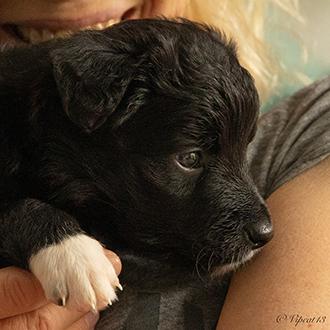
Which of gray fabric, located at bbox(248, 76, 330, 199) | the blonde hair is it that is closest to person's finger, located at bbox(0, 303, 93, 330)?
gray fabric, located at bbox(248, 76, 330, 199)

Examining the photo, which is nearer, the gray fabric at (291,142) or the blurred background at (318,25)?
the gray fabric at (291,142)

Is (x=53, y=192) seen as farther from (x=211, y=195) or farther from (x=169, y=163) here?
(x=211, y=195)

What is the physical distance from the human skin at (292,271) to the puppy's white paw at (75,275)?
0.53m

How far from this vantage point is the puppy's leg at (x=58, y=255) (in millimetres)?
1081

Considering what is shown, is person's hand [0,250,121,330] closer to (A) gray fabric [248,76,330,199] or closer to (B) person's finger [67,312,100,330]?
(B) person's finger [67,312,100,330]

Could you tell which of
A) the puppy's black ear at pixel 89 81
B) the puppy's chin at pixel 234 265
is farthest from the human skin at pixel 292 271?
the puppy's black ear at pixel 89 81

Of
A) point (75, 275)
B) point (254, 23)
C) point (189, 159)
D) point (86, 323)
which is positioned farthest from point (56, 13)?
point (86, 323)

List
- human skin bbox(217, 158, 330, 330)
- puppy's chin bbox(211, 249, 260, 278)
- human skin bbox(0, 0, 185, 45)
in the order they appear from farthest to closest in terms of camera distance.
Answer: human skin bbox(0, 0, 185, 45) < puppy's chin bbox(211, 249, 260, 278) < human skin bbox(217, 158, 330, 330)

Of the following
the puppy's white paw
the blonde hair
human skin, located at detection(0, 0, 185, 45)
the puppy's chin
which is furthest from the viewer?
the blonde hair

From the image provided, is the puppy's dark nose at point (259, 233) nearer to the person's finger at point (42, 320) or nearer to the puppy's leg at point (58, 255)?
the puppy's leg at point (58, 255)

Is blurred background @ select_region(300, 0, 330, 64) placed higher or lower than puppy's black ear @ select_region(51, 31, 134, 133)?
higher

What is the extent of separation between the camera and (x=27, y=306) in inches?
49.2

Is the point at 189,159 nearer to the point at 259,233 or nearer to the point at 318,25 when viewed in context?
the point at 259,233

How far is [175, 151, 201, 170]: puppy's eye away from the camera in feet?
4.38
